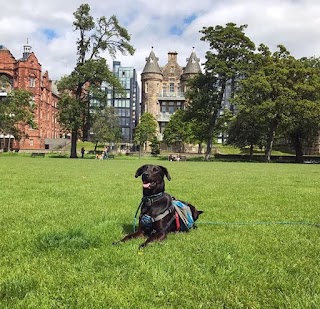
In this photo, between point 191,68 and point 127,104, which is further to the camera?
point 127,104

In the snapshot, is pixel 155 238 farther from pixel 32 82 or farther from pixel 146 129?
pixel 32 82

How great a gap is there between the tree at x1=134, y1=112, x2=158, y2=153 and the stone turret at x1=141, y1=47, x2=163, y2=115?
5646mm

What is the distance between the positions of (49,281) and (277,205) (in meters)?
6.63

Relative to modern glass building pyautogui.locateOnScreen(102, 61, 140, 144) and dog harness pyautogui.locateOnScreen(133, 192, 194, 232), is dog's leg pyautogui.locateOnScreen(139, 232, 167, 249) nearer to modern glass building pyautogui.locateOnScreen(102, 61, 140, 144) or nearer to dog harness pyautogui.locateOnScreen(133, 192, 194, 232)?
dog harness pyautogui.locateOnScreen(133, 192, 194, 232)

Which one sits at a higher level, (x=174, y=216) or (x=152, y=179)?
(x=152, y=179)

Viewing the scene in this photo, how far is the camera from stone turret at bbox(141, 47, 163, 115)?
323 ft

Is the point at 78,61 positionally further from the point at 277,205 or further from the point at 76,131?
the point at 277,205

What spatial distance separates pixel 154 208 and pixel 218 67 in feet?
150

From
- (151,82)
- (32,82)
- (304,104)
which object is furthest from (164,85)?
(304,104)

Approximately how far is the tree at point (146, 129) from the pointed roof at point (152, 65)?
1271 cm

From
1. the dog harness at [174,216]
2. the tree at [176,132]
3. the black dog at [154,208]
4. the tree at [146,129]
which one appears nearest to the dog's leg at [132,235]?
the black dog at [154,208]

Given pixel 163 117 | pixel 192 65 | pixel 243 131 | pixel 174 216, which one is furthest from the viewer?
pixel 163 117

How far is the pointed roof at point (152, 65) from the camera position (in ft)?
322

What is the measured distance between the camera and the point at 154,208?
5.25 m
